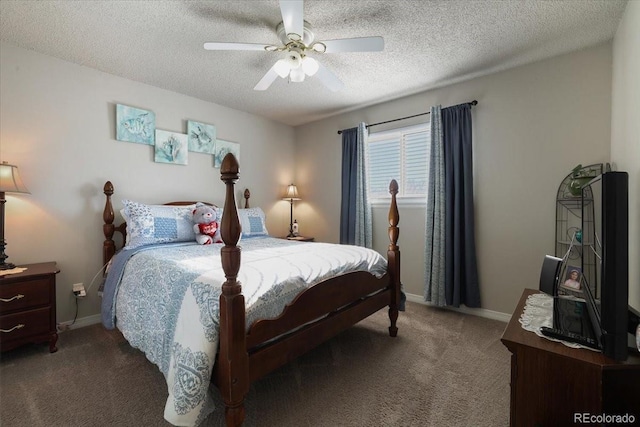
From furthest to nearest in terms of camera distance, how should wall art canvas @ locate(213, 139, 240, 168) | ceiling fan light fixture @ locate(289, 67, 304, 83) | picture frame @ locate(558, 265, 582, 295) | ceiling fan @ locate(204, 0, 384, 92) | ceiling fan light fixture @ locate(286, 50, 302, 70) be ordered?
wall art canvas @ locate(213, 139, 240, 168), ceiling fan light fixture @ locate(289, 67, 304, 83), ceiling fan light fixture @ locate(286, 50, 302, 70), ceiling fan @ locate(204, 0, 384, 92), picture frame @ locate(558, 265, 582, 295)

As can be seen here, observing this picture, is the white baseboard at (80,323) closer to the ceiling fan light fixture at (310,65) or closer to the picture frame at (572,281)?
the ceiling fan light fixture at (310,65)

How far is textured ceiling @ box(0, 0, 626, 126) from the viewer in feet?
6.36

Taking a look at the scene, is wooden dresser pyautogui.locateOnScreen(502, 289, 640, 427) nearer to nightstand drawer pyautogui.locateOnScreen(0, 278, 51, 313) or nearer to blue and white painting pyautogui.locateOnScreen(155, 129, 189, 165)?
nightstand drawer pyautogui.locateOnScreen(0, 278, 51, 313)

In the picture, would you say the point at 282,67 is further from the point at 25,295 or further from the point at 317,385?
the point at 25,295

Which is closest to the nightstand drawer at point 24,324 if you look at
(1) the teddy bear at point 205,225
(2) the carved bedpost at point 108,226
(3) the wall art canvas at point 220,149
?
(2) the carved bedpost at point 108,226

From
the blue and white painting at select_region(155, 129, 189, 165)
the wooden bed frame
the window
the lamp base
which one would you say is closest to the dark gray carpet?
the wooden bed frame

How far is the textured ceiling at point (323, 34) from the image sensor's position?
194cm

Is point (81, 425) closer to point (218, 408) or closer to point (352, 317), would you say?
point (218, 408)

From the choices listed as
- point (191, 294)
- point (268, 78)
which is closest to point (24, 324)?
point (191, 294)

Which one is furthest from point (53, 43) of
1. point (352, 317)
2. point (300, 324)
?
point (352, 317)

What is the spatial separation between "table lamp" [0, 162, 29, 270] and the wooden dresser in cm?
342

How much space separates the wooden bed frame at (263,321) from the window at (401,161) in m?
1.62

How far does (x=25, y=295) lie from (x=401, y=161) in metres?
3.78

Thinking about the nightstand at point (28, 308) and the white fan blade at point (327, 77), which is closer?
the nightstand at point (28, 308)
